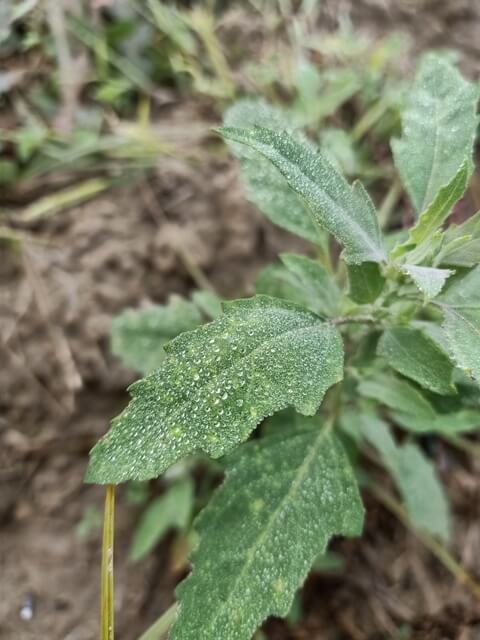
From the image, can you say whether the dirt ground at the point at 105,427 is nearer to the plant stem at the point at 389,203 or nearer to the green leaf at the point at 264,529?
the plant stem at the point at 389,203

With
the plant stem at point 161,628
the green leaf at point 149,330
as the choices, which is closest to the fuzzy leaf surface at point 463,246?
the green leaf at point 149,330

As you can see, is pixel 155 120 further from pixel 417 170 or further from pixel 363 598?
pixel 363 598

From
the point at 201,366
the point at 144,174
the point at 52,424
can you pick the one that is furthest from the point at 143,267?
the point at 201,366

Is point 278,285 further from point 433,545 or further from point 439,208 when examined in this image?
point 433,545

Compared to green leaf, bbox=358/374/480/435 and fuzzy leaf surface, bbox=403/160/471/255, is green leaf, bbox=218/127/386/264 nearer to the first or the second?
fuzzy leaf surface, bbox=403/160/471/255

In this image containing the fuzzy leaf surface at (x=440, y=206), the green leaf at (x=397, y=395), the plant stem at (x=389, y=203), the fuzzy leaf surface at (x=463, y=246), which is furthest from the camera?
the plant stem at (x=389, y=203)

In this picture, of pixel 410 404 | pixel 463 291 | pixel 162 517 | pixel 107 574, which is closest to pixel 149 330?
pixel 162 517
